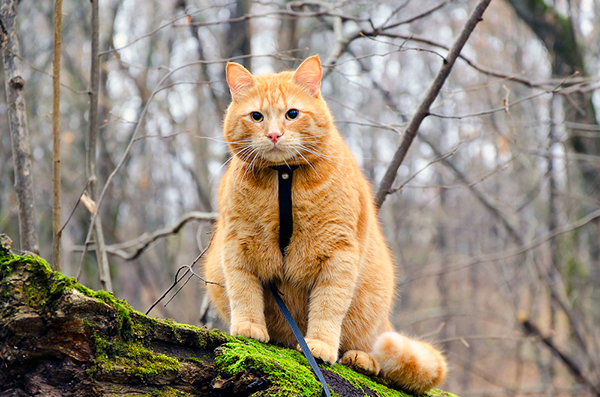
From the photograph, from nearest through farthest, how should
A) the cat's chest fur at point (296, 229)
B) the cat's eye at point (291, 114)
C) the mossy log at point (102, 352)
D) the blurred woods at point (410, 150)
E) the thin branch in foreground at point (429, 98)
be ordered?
1. the mossy log at point (102, 352)
2. the cat's chest fur at point (296, 229)
3. the cat's eye at point (291, 114)
4. the thin branch in foreground at point (429, 98)
5. the blurred woods at point (410, 150)

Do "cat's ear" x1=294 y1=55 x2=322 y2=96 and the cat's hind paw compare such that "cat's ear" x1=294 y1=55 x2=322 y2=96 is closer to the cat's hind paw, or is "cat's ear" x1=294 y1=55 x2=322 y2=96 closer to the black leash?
the black leash

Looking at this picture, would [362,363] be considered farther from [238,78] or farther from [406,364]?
[238,78]

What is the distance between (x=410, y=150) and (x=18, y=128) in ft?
23.5

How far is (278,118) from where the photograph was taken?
2.56 metres

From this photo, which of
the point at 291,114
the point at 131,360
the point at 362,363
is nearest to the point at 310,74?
the point at 291,114

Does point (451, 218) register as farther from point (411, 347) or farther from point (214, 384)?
point (214, 384)

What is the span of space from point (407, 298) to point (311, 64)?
29.0 feet

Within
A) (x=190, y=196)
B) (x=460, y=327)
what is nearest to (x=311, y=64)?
(x=190, y=196)

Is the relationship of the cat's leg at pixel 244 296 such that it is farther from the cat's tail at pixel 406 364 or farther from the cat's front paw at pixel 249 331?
the cat's tail at pixel 406 364

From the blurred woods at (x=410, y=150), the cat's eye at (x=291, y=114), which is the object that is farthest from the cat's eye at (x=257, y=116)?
the blurred woods at (x=410, y=150)

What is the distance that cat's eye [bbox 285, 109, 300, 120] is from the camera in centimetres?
259

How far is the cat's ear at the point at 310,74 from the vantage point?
2670 millimetres

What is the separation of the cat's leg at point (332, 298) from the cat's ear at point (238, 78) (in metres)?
1.05

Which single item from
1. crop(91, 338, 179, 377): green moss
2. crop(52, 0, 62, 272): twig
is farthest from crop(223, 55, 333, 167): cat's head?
crop(91, 338, 179, 377): green moss
